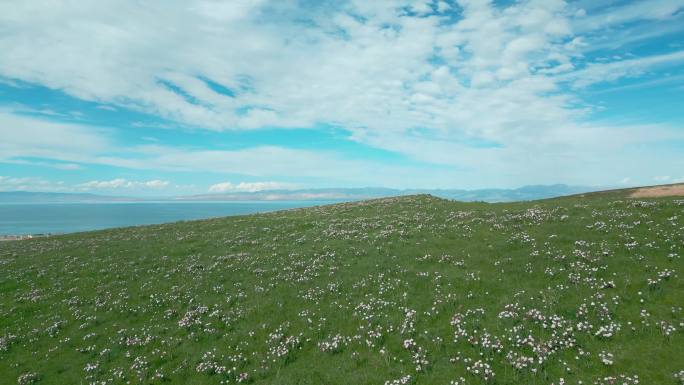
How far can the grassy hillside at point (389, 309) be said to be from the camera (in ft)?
41.8

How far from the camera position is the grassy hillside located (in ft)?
41.8

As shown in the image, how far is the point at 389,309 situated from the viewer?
17578 mm

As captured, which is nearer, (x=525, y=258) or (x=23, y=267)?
(x=525, y=258)

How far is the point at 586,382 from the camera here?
10992 mm

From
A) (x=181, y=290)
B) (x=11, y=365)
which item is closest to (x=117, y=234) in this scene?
(x=181, y=290)

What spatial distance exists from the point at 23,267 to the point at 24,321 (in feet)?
54.5

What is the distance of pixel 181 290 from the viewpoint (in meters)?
23.8

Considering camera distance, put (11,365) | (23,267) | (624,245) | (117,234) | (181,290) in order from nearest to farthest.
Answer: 1. (11,365)
2. (624,245)
3. (181,290)
4. (23,267)
5. (117,234)

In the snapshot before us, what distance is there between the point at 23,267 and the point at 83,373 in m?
26.0

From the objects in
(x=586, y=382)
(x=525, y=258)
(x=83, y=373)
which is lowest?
(x=83, y=373)

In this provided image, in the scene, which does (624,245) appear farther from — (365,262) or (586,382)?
(365,262)

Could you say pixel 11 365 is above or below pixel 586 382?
below

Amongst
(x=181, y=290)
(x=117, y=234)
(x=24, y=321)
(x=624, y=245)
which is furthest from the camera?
(x=117, y=234)

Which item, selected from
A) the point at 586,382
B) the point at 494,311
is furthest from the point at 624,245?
the point at 586,382
